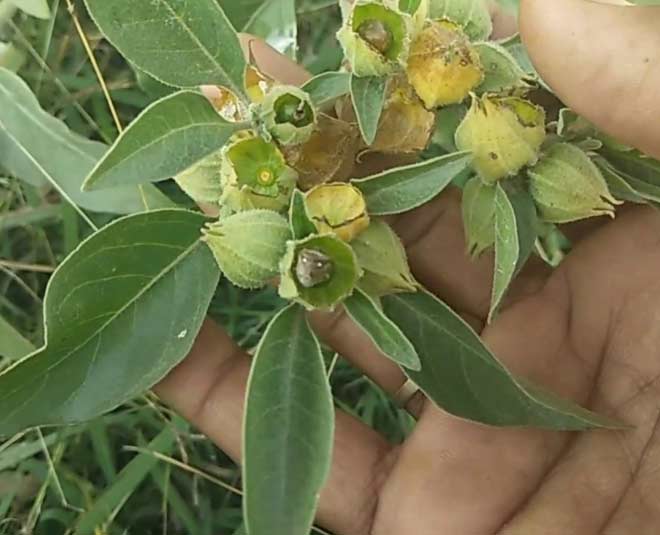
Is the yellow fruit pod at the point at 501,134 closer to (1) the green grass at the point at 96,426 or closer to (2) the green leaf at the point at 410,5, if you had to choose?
(2) the green leaf at the point at 410,5

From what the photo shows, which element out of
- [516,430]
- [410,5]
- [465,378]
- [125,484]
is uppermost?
[410,5]

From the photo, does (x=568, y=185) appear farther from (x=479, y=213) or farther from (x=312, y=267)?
(x=312, y=267)

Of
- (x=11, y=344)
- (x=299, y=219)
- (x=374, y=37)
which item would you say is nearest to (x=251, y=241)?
(x=299, y=219)

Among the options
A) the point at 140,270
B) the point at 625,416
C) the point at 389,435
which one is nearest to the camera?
the point at 140,270

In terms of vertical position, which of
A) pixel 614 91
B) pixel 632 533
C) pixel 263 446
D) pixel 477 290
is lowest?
pixel 632 533

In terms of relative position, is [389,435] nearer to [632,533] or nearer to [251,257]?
[632,533]

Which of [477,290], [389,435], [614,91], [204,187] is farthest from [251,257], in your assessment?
[389,435]
